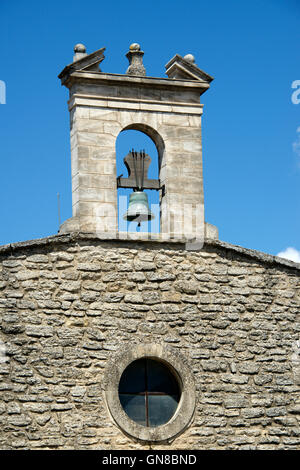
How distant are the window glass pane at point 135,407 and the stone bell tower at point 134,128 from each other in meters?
1.98

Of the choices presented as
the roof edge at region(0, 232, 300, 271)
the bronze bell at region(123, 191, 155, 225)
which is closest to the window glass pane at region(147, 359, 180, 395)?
the roof edge at region(0, 232, 300, 271)

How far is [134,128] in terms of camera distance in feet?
44.1

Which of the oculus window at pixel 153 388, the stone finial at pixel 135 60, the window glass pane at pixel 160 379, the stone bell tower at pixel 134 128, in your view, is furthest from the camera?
the stone finial at pixel 135 60

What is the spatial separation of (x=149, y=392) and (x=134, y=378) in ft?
0.82

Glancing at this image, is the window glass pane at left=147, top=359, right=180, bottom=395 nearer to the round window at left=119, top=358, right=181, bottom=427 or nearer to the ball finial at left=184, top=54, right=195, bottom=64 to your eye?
the round window at left=119, top=358, right=181, bottom=427

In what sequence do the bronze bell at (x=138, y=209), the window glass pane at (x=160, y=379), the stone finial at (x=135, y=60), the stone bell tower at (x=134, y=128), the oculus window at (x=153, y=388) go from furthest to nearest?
the stone finial at (x=135, y=60) → the bronze bell at (x=138, y=209) → the stone bell tower at (x=134, y=128) → the window glass pane at (x=160, y=379) → the oculus window at (x=153, y=388)

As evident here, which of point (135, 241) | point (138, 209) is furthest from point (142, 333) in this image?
point (138, 209)

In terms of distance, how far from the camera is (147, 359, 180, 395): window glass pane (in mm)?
12711

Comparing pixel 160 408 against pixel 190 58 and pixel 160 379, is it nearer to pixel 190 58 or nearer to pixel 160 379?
pixel 160 379

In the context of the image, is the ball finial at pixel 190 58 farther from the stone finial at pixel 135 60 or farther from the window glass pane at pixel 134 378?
the window glass pane at pixel 134 378

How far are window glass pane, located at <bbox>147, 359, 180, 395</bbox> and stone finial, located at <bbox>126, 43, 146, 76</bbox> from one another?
12.0 ft

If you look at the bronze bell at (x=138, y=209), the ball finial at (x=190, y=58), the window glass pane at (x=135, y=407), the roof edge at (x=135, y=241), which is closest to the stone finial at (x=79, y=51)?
the ball finial at (x=190, y=58)

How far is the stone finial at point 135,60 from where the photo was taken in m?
13.5

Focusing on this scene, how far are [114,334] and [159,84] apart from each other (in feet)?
10.6
